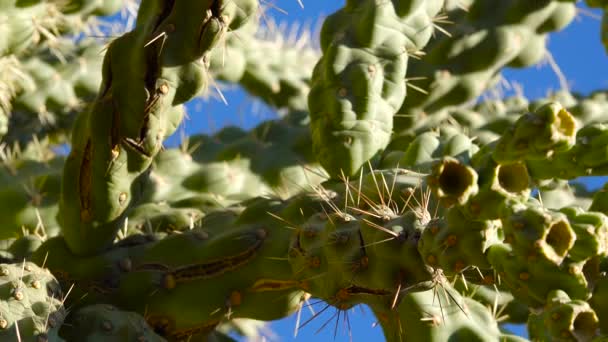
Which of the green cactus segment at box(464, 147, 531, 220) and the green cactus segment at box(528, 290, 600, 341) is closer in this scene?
the green cactus segment at box(528, 290, 600, 341)

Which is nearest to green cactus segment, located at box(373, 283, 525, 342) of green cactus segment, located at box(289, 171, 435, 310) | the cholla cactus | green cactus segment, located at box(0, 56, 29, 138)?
the cholla cactus

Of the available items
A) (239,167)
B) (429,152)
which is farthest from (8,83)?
(429,152)

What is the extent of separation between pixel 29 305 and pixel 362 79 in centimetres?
89

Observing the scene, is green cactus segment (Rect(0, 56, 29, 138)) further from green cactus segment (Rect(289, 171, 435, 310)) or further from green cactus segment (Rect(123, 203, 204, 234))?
green cactus segment (Rect(289, 171, 435, 310))

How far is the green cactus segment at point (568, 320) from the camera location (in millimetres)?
1317

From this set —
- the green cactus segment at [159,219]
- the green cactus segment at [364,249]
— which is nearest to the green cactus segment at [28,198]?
the green cactus segment at [159,219]

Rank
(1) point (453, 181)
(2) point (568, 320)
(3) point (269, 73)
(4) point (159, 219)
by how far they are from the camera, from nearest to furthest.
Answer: (2) point (568, 320) < (1) point (453, 181) < (4) point (159, 219) < (3) point (269, 73)

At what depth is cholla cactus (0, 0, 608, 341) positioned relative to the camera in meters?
1.45

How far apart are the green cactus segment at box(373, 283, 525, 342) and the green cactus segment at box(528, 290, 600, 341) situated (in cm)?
62

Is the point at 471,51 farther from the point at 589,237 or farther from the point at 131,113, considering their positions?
the point at 589,237

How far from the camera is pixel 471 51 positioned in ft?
9.05

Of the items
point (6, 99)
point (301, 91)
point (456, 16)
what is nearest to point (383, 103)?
point (456, 16)

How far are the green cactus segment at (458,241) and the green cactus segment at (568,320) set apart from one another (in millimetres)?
212

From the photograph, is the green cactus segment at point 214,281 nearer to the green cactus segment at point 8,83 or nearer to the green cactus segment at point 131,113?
the green cactus segment at point 131,113
